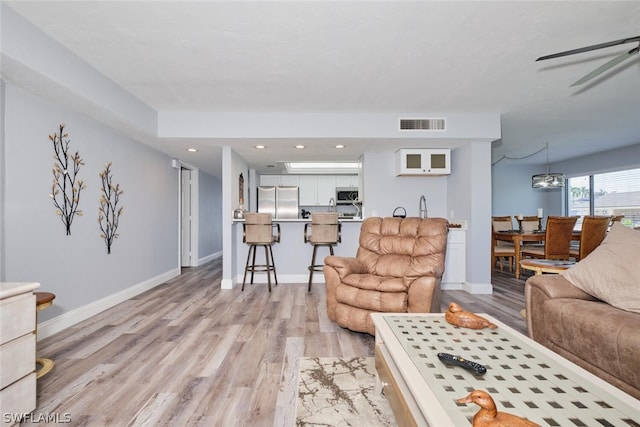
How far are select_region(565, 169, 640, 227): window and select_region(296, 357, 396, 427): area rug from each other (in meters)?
7.15

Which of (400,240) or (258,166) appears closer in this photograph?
(400,240)

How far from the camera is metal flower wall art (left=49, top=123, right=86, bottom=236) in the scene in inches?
113

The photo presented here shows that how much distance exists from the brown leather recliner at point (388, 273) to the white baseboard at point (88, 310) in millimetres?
2521

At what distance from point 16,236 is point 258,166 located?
14.4ft

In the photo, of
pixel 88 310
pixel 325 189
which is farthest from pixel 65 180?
pixel 325 189

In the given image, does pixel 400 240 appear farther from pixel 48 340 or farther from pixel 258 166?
pixel 258 166

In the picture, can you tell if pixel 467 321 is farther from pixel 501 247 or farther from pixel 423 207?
pixel 501 247

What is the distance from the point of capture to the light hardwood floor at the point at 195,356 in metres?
1.69

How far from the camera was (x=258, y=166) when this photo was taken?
6559 mm

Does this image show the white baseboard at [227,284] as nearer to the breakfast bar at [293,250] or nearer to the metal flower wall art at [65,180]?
the breakfast bar at [293,250]

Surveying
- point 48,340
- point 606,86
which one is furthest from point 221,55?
point 606,86

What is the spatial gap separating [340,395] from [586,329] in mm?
1415

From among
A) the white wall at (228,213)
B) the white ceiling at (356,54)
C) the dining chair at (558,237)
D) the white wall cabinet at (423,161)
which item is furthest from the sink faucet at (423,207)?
the white wall at (228,213)

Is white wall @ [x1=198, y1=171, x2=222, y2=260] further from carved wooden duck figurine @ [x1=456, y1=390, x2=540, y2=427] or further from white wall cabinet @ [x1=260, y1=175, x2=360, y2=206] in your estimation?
carved wooden duck figurine @ [x1=456, y1=390, x2=540, y2=427]
